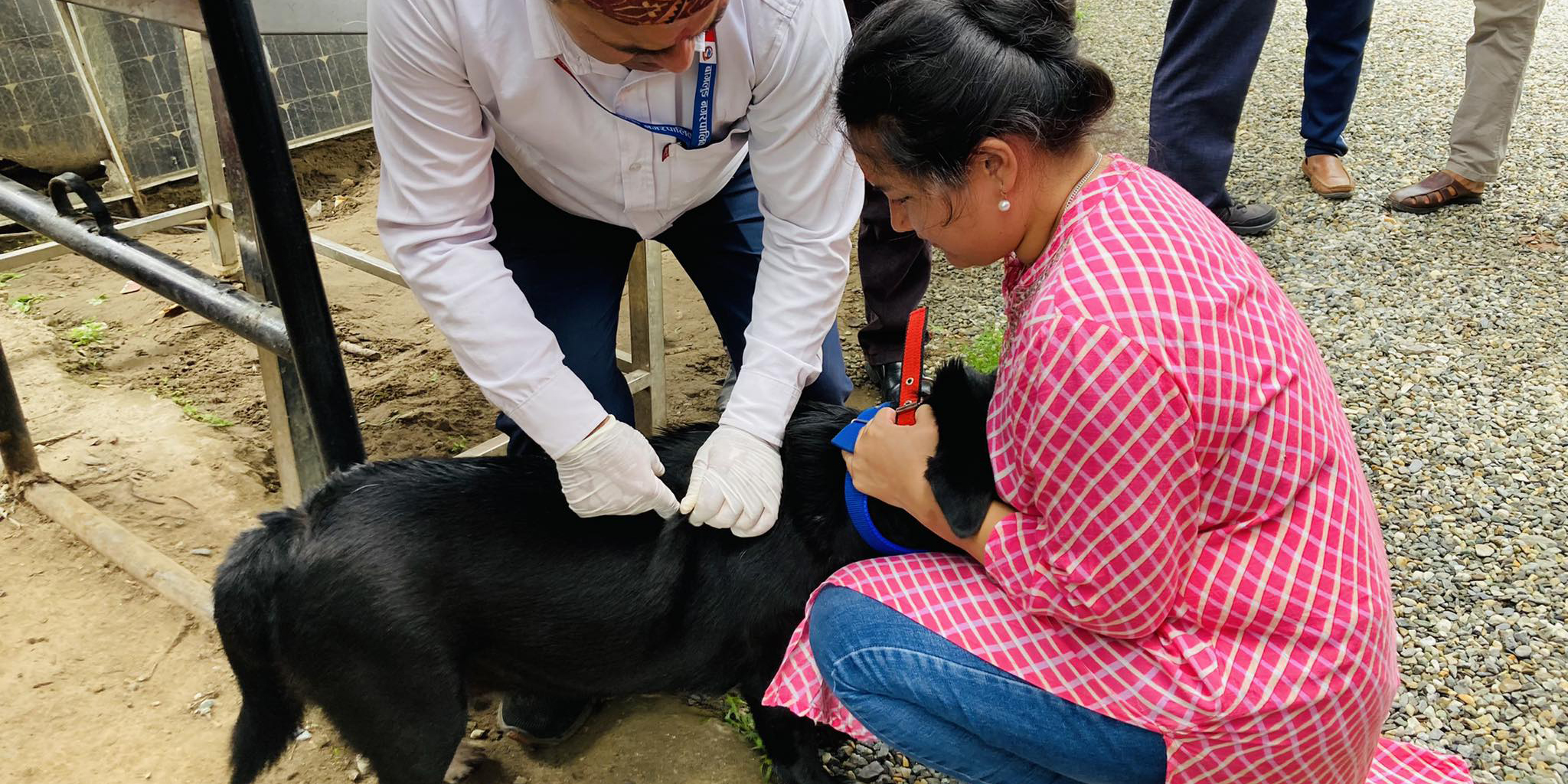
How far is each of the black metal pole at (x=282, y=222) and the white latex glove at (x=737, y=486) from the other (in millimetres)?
668

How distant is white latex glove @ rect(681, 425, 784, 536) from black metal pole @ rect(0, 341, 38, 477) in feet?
6.52

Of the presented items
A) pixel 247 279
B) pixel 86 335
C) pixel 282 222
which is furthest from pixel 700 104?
pixel 86 335

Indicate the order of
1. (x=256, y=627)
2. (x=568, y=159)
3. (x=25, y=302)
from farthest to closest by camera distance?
1. (x=25, y=302)
2. (x=568, y=159)
3. (x=256, y=627)

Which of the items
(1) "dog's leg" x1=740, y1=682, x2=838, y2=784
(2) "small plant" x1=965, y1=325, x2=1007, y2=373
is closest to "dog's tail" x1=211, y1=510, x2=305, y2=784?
(1) "dog's leg" x1=740, y1=682, x2=838, y2=784

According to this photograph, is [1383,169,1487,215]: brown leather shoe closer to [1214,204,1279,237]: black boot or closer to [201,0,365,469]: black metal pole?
[1214,204,1279,237]: black boot

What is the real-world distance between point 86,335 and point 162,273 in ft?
6.14

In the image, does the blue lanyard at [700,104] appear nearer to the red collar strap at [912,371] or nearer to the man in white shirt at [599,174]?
the man in white shirt at [599,174]

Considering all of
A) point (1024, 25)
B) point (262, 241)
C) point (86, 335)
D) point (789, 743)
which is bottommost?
point (789, 743)

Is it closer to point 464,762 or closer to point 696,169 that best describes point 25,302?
point 464,762

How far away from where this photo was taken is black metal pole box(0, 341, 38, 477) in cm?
253

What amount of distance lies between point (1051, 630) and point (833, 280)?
0.77 m

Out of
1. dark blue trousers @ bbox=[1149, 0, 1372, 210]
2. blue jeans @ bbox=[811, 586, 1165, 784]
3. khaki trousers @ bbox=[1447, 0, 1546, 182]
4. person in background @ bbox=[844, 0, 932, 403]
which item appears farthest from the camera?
khaki trousers @ bbox=[1447, 0, 1546, 182]

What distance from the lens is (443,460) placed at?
1.68 metres

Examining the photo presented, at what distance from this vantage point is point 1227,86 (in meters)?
3.47
